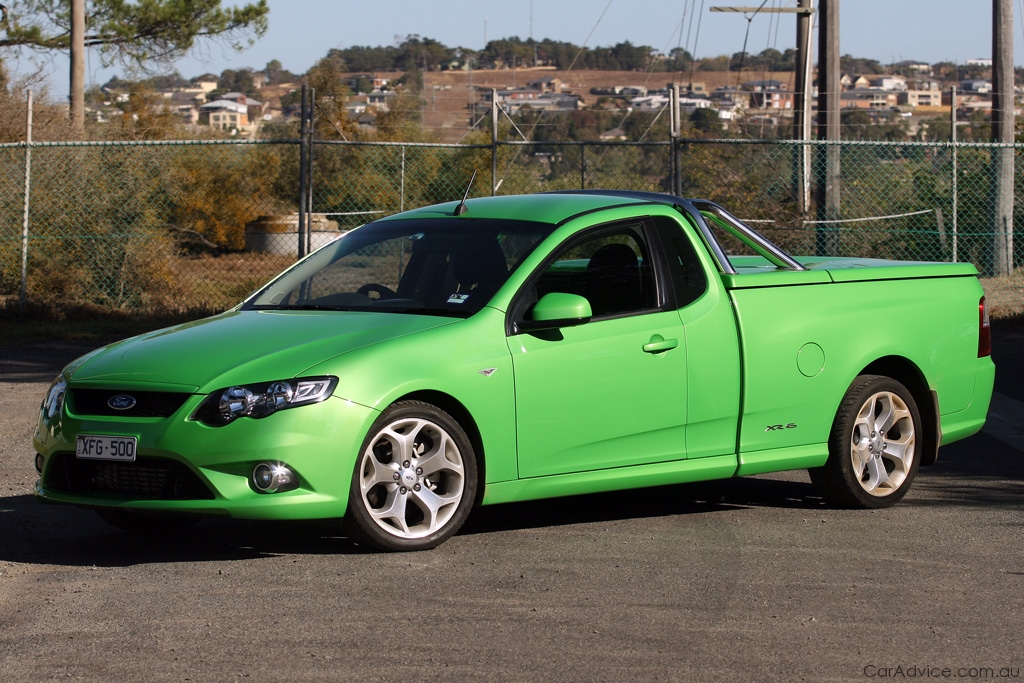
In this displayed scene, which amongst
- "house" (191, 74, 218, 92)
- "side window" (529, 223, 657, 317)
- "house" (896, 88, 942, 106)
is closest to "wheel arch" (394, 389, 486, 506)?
"side window" (529, 223, 657, 317)

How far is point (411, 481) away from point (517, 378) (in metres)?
0.64

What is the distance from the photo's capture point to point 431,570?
17.9 feet

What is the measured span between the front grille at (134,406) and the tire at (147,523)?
58 centimetres

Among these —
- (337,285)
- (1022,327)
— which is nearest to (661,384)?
(337,285)

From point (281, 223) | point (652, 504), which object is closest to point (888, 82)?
point (281, 223)

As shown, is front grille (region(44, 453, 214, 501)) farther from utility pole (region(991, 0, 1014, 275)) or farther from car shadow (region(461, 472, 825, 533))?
utility pole (region(991, 0, 1014, 275))

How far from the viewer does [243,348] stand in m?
5.62

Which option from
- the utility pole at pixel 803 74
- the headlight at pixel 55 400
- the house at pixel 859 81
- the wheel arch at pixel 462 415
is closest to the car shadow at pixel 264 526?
the wheel arch at pixel 462 415

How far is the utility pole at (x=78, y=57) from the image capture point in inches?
931

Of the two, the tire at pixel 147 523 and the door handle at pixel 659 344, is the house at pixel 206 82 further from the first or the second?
the door handle at pixel 659 344

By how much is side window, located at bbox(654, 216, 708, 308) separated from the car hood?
1.24 metres

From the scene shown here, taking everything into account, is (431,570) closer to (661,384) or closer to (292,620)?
(292,620)

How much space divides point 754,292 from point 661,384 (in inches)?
29.6

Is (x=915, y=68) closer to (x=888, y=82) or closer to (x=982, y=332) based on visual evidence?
(x=888, y=82)
